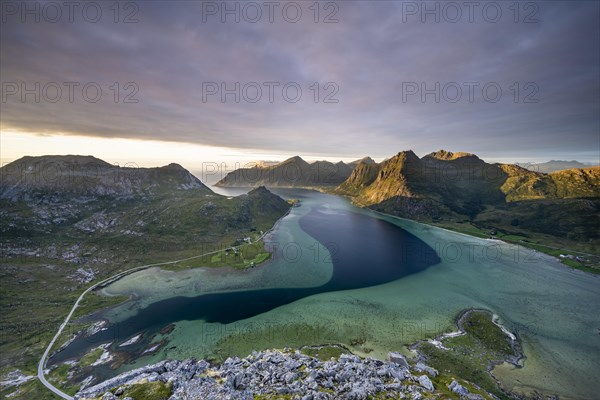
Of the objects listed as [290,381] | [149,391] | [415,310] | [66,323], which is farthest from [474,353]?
[66,323]

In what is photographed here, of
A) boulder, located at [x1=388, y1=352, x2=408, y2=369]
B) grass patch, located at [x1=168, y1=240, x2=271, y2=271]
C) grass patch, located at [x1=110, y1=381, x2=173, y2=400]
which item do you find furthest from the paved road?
boulder, located at [x1=388, y1=352, x2=408, y2=369]

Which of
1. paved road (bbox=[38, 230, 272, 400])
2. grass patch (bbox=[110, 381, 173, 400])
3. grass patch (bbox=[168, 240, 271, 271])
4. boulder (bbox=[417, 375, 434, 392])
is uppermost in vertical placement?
boulder (bbox=[417, 375, 434, 392])

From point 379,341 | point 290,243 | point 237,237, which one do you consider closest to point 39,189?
point 237,237

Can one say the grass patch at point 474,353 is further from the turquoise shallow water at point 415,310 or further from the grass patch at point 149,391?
the grass patch at point 149,391

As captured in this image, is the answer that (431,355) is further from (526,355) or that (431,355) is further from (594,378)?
(594,378)

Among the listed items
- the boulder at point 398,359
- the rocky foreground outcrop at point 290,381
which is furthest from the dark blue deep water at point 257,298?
the boulder at point 398,359

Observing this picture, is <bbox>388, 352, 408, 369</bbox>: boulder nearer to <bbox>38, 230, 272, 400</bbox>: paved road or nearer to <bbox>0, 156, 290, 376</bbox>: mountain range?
<bbox>38, 230, 272, 400</bbox>: paved road
